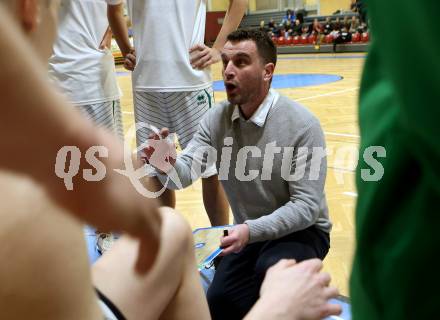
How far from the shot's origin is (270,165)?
5.14ft

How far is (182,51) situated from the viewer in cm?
186

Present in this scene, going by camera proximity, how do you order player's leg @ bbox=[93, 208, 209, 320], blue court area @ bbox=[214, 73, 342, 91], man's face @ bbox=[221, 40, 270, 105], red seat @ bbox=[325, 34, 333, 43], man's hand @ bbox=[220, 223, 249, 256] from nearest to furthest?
player's leg @ bbox=[93, 208, 209, 320]
man's hand @ bbox=[220, 223, 249, 256]
man's face @ bbox=[221, 40, 270, 105]
blue court area @ bbox=[214, 73, 342, 91]
red seat @ bbox=[325, 34, 333, 43]

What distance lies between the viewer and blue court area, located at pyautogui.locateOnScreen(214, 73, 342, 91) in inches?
274

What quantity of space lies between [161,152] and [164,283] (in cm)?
83

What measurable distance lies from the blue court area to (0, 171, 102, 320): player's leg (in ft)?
21.2

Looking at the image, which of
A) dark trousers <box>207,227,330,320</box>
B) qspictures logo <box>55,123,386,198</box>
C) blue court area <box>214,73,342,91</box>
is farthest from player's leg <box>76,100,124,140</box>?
blue court area <box>214,73,342,91</box>

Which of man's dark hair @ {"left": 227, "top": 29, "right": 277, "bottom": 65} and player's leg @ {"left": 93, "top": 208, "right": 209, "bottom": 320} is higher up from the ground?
man's dark hair @ {"left": 227, "top": 29, "right": 277, "bottom": 65}

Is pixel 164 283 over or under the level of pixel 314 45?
over

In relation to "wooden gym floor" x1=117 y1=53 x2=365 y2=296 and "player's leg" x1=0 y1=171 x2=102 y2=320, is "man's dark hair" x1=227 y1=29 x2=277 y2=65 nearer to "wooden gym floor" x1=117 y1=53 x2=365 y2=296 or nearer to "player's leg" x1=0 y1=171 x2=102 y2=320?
"wooden gym floor" x1=117 y1=53 x2=365 y2=296

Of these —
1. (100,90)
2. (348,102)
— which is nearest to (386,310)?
(100,90)

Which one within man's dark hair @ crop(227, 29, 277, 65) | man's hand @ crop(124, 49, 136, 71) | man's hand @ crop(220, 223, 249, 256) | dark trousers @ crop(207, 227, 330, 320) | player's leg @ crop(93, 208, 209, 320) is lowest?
dark trousers @ crop(207, 227, 330, 320)

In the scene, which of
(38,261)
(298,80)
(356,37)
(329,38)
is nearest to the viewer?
(38,261)

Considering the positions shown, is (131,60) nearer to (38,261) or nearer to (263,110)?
(263,110)

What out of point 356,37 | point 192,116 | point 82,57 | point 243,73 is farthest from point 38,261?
point 356,37
